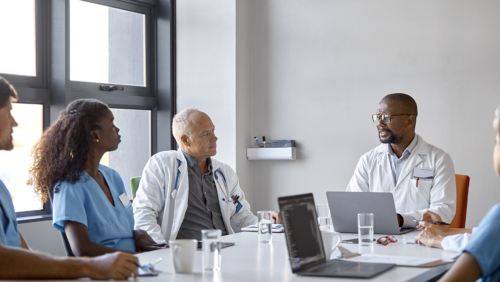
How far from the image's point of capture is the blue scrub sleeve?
1.99 m

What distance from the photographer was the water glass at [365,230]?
207 centimetres

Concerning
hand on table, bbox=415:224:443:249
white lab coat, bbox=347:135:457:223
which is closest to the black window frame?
white lab coat, bbox=347:135:457:223

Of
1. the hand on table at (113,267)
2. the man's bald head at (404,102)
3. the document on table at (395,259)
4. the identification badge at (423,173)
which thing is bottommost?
the document on table at (395,259)

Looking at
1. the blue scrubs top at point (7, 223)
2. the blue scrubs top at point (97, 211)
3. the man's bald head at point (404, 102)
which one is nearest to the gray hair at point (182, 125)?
the blue scrubs top at point (97, 211)

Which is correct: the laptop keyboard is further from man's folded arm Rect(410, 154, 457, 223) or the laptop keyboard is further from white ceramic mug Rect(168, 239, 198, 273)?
man's folded arm Rect(410, 154, 457, 223)

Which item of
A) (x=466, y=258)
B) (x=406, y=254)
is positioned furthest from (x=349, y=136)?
(x=466, y=258)

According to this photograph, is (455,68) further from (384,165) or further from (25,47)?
(25,47)

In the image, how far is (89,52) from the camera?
3781 millimetres

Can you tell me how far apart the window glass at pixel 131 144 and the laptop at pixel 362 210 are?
2.17 meters

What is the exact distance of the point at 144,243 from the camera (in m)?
2.33

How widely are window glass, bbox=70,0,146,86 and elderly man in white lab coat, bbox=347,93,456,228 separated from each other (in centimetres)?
206

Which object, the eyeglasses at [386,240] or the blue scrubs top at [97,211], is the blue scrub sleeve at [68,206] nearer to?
the blue scrubs top at [97,211]

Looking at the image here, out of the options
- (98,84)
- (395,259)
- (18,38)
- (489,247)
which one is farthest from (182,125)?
(489,247)

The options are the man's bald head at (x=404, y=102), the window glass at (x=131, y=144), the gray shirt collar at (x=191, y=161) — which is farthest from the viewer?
the window glass at (x=131, y=144)
